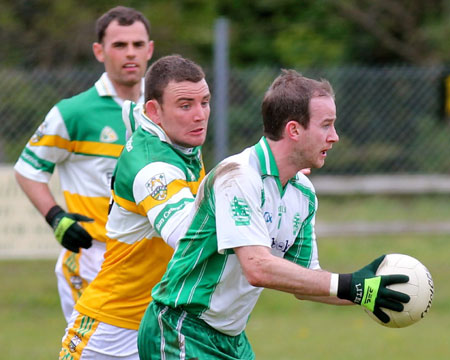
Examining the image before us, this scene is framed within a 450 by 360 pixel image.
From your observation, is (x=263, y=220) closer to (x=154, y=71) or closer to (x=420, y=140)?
(x=154, y=71)

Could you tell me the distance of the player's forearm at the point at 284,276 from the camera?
3031 mm

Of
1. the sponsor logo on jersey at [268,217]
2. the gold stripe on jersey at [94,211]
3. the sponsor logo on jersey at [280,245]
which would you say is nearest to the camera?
the sponsor logo on jersey at [268,217]

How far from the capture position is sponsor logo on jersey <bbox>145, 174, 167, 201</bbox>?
138 inches

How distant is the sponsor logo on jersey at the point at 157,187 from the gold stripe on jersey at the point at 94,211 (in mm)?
1344

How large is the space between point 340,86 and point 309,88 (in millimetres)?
5973

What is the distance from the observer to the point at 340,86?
9.13 m

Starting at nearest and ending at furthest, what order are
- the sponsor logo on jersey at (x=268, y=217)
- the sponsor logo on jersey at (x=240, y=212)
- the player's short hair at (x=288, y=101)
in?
the sponsor logo on jersey at (x=240, y=212)
the player's short hair at (x=288, y=101)
the sponsor logo on jersey at (x=268, y=217)

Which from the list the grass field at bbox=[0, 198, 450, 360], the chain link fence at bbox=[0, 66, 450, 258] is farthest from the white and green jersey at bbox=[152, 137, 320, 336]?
the chain link fence at bbox=[0, 66, 450, 258]

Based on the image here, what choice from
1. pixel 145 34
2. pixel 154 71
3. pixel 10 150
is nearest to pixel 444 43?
pixel 10 150

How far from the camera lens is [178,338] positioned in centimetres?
345

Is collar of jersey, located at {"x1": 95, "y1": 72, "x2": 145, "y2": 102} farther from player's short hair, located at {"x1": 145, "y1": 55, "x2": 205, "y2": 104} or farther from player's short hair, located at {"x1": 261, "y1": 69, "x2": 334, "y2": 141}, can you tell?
player's short hair, located at {"x1": 261, "y1": 69, "x2": 334, "y2": 141}

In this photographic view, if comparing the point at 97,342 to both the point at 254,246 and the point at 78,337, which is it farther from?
the point at 254,246

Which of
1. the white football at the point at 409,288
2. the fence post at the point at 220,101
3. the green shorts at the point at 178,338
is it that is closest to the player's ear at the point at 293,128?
the white football at the point at 409,288

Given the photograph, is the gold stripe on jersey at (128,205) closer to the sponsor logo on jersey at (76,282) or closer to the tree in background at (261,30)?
the sponsor logo on jersey at (76,282)
